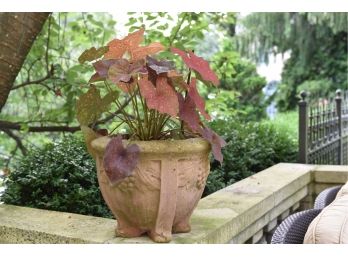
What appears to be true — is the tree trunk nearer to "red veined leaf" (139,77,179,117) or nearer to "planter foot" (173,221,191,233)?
"red veined leaf" (139,77,179,117)

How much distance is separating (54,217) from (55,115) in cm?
240

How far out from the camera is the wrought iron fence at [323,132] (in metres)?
4.36

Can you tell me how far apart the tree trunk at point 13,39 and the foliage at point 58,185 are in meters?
0.46

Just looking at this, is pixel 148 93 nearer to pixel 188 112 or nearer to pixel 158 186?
pixel 188 112

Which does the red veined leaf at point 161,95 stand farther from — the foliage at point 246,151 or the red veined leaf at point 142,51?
the foliage at point 246,151

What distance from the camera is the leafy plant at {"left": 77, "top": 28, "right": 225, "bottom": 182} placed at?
66.9 inches

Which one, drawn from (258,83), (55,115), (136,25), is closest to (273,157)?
(136,25)

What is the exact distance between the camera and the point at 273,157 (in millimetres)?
4582

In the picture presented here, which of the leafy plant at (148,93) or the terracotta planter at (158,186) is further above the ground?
the leafy plant at (148,93)

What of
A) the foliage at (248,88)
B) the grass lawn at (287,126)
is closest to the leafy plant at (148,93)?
the grass lawn at (287,126)

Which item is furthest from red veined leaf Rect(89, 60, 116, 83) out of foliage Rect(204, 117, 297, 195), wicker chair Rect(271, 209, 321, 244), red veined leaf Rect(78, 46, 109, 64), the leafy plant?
foliage Rect(204, 117, 297, 195)

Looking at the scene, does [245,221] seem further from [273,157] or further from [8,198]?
[273,157]

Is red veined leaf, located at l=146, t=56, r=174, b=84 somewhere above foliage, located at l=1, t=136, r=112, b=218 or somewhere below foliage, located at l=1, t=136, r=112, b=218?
above

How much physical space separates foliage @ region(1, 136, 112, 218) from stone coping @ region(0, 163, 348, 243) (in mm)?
159
